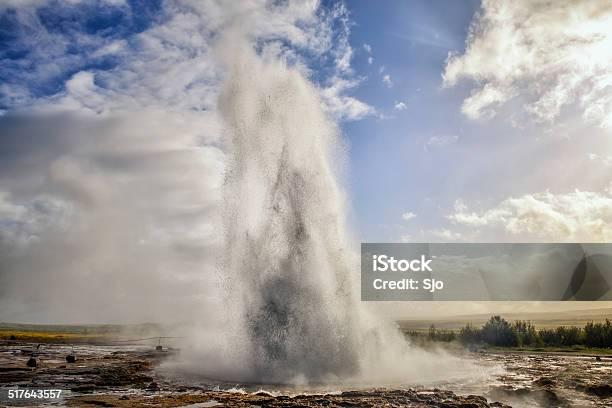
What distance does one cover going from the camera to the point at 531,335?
254 feet

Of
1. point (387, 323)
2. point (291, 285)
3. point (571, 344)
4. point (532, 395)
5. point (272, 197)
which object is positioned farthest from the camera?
point (571, 344)

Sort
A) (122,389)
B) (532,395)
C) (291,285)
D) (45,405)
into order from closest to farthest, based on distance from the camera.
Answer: (45,405) < (532,395) < (122,389) < (291,285)

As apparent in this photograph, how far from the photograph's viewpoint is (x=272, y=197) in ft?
117

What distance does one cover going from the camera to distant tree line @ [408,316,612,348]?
70812 mm

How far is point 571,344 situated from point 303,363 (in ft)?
208

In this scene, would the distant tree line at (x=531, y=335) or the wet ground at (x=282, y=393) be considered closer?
the wet ground at (x=282, y=393)


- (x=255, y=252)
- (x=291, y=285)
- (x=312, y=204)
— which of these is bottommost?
(x=291, y=285)

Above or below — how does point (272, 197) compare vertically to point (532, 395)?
above

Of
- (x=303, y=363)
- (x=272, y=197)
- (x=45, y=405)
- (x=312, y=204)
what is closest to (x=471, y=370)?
(x=303, y=363)

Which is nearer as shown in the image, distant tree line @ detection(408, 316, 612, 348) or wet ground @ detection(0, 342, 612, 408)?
wet ground @ detection(0, 342, 612, 408)

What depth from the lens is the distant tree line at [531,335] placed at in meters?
70.8

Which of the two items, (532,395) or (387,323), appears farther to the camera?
(387,323)

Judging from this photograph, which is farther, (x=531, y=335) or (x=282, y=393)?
(x=531, y=335)

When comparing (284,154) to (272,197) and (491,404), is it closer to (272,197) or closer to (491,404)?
(272,197)
